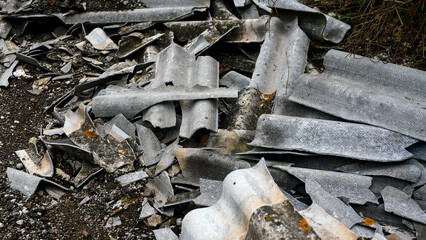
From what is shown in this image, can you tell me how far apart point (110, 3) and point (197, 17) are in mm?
1294

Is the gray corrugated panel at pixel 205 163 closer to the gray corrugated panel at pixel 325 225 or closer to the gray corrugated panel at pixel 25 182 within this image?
the gray corrugated panel at pixel 325 225

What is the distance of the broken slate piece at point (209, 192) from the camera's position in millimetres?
2631

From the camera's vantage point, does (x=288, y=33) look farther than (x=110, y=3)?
No

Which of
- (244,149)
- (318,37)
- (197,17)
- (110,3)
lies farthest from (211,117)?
(110,3)

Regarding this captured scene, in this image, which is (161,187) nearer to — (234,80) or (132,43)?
(234,80)

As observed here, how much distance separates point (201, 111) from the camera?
315 centimetres

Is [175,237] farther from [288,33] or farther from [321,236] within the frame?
[288,33]

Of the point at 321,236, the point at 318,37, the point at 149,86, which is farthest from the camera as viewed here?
the point at 318,37

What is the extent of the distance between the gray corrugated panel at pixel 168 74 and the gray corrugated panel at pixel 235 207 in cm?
110

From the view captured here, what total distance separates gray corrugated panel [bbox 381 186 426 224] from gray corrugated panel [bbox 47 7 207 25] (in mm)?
3134

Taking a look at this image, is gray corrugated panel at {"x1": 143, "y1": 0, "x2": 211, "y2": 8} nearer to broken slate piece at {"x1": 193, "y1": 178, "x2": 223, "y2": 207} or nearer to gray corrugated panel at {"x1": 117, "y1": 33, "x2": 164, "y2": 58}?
gray corrugated panel at {"x1": 117, "y1": 33, "x2": 164, "y2": 58}

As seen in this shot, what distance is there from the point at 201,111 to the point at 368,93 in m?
1.30

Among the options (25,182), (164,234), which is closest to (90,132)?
(25,182)

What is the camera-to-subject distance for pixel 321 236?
6.48ft
